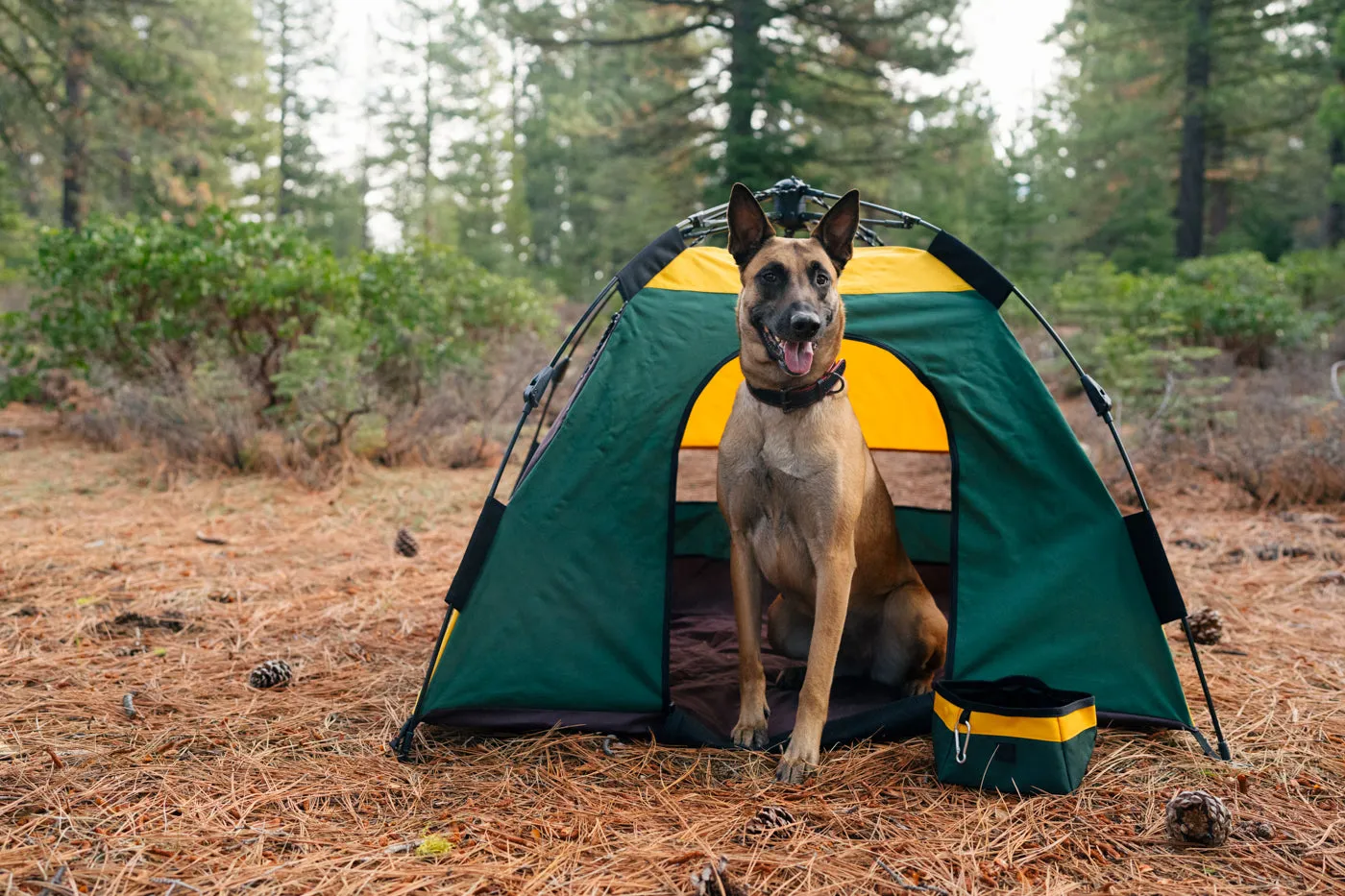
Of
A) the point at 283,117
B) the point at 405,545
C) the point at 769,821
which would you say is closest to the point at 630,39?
the point at 405,545

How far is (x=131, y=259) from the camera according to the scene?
729 cm

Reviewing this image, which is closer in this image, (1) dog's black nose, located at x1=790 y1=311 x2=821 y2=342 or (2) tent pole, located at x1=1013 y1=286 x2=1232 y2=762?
(1) dog's black nose, located at x1=790 y1=311 x2=821 y2=342

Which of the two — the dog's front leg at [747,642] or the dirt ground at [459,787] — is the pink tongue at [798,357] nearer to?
the dog's front leg at [747,642]

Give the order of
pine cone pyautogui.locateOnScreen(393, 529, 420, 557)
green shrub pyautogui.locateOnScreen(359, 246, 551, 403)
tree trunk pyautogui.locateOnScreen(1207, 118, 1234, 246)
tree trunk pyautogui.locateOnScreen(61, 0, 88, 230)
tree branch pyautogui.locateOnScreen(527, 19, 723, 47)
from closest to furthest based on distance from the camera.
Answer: pine cone pyautogui.locateOnScreen(393, 529, 420, 557), green shrub pyautogui.locateOnScreen(359, 246, 551, 403), tree trunk pyautogui.locateOnScreen(61, 0, 88, 230), tree branch pyautogui.locateOnScreen(527, 19, 723, 47), tree trunk pyautogui.locateOnScreen(1207, 118, 1234, 246)

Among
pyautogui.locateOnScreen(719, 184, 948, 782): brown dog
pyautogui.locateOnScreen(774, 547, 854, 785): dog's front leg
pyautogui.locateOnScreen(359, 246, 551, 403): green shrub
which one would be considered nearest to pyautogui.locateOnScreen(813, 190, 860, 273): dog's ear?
pyautogui.locateOnScreen(719, 184, 948, 782): brown dog

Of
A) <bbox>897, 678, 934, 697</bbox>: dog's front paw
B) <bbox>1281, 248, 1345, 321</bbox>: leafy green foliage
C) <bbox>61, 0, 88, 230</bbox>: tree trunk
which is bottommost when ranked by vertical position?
<bbox>897, 678, 934, 697</bbox>: dog's front paw

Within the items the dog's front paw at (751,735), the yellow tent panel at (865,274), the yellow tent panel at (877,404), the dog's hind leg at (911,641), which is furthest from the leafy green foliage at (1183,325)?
A: the dog's front paw at (751,735)

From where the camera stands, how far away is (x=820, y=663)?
288cm

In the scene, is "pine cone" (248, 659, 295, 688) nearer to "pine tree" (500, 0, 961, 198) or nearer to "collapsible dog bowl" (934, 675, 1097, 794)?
"collapsible dog bowl" (934, 675, 1097, 794)

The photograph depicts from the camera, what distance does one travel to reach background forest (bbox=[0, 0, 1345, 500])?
739 centimetres

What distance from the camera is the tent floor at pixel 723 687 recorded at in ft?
10.0

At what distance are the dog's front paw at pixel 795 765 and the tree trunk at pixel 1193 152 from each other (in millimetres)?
17894

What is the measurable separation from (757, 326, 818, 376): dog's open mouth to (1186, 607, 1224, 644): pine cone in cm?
242

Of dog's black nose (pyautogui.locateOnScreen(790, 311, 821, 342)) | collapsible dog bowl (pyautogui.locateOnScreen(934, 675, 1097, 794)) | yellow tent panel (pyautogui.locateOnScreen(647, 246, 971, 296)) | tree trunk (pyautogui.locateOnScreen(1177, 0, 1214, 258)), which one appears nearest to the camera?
collapsible dog bowl (pyautogui.locateOnScreen(934, 675, 1097, 794))
